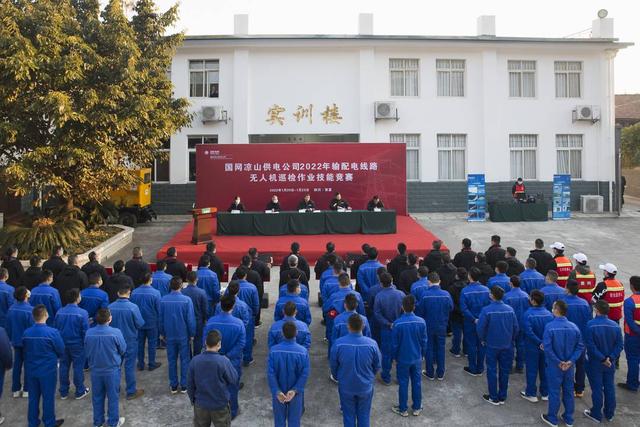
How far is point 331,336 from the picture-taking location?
5.62 meters

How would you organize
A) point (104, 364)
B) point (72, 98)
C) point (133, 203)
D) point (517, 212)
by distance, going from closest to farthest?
point (104, 364), point (72, 98), point (133, 203), point (517, 212)

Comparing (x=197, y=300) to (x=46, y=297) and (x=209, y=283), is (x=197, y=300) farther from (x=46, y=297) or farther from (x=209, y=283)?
(x=46, y=297)

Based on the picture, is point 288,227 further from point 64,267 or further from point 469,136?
point 469,136

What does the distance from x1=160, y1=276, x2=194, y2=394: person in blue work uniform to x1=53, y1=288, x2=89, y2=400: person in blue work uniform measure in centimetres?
79

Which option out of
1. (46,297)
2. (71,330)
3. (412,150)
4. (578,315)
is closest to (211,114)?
(412,150)

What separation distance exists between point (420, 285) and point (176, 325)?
2860mm

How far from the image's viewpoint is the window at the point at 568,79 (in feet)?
63.2

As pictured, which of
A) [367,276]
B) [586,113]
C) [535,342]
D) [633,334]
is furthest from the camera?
[586,113]

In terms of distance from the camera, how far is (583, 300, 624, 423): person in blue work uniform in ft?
15.8

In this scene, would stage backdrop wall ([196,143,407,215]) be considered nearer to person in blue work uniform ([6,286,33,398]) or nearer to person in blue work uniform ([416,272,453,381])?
person in blue work uniform ([416,272,453,381])

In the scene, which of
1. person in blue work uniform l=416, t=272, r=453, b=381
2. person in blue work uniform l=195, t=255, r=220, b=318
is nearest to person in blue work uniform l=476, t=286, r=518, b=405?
person in blue work uniform l=416, t=272, r=453, b=381

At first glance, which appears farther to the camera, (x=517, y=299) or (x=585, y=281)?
(x=585, y=281)

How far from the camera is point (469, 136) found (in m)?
18.9

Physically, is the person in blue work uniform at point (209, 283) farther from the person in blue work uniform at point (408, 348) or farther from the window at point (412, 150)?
the window at point (412, 150)
